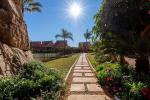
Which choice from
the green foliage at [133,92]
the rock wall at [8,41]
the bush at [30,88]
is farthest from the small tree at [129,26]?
the rock wall at [8,41]

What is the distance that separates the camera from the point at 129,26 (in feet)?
39.6

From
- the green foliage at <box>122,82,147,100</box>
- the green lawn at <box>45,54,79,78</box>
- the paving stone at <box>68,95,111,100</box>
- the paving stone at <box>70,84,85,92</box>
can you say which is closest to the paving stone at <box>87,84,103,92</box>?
the paving stone at <box>70,84,85,92</box>

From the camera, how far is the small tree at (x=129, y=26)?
11.7 meters

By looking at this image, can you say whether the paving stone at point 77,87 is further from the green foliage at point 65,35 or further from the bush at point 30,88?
the green foliage at point 65,35

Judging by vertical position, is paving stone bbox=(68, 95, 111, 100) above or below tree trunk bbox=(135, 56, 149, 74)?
below

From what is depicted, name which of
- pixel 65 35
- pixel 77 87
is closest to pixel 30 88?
pixel 77 87

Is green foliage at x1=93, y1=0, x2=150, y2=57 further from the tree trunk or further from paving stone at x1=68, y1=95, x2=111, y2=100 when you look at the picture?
paving stone at x1=68, y1=95, x2=111, y2=100

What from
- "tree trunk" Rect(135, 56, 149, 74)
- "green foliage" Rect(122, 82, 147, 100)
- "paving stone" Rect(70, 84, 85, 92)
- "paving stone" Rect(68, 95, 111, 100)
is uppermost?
"tree trunk" Rect(135, 56, 149, 74)

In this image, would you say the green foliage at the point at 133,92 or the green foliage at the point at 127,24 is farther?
the green foliage at the point at 127,24

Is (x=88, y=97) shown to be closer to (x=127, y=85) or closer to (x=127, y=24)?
(x=127, y=85)

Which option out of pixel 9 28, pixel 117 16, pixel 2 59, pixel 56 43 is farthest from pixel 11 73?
pixel 56 43

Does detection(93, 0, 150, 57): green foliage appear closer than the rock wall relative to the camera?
Yes

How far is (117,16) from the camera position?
12.1 m

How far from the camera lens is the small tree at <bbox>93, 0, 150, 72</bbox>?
11.7 metres
